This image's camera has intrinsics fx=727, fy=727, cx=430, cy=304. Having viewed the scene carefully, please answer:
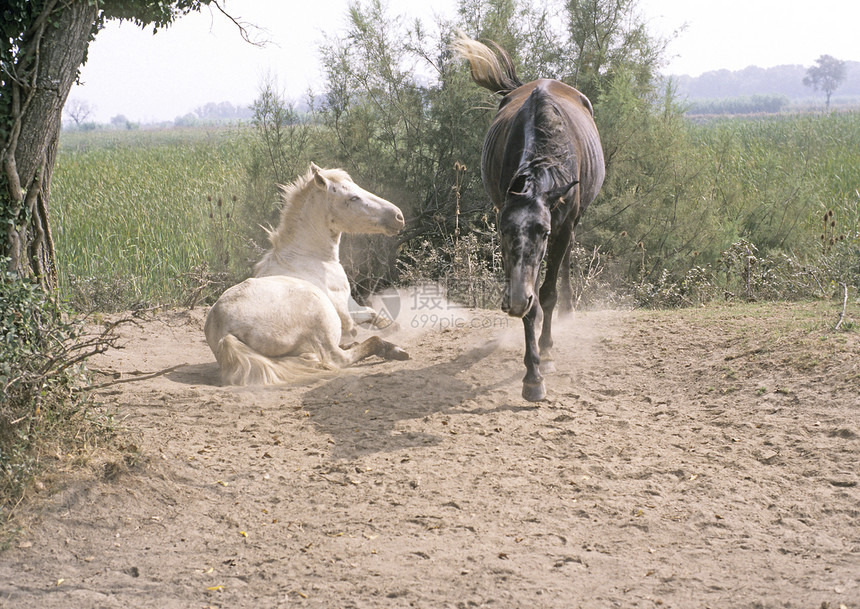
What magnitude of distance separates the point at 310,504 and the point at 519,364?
232 cm

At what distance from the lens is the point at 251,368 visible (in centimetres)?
505

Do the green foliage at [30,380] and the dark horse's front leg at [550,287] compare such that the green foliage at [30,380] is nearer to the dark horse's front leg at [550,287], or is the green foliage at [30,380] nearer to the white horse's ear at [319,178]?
the white horse's ear at [319,178]

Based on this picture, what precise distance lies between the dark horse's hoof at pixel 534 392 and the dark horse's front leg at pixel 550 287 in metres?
0.48

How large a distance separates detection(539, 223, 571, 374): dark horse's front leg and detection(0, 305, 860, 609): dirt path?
17 centimetres

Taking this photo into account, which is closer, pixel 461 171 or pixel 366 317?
pixel 366 317

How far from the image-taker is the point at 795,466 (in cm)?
363

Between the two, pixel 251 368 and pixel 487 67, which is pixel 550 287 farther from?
pixel 487 67

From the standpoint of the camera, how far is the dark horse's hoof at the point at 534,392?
15.2 ft

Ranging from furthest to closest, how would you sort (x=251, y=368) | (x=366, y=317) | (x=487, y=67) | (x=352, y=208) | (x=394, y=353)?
1. (x=366, y=317)
2. (x=487, y=67)
3. (x=352, y=208)
4. (x=394, y=353)
5. (x=251, y=368)

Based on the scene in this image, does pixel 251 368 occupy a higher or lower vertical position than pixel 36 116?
lower

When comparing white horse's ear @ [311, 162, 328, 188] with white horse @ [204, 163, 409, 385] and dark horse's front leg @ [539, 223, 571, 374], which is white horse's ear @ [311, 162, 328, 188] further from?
dark horse's front leg @ [539, 223, 571, 374]

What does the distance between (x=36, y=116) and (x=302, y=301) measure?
2.45m

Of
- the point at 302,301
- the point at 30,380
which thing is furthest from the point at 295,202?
the point at 30,380

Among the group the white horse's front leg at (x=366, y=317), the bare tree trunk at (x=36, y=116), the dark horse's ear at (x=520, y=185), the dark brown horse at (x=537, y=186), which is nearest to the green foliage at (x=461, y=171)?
the white horse's front leg at (x=366, y=317)
